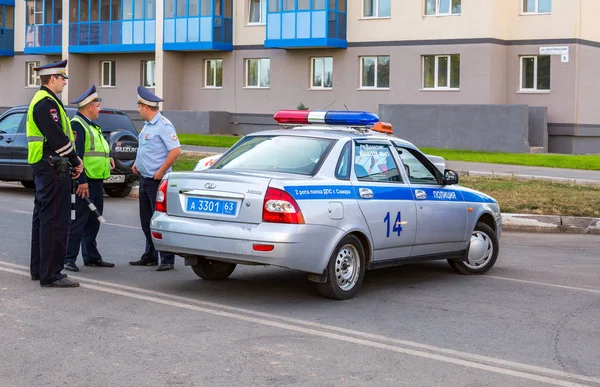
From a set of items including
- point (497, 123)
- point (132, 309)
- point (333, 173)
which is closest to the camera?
point (132, 309)

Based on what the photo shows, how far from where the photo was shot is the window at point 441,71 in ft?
120

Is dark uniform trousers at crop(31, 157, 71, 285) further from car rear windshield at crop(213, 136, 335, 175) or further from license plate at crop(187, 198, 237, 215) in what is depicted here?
car rear windshield at crop(213, 136, 335, 175)

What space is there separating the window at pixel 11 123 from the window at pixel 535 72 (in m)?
22.1

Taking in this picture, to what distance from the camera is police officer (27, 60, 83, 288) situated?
8.60 m

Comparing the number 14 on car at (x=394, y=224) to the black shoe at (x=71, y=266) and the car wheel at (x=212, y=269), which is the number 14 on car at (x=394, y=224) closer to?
the car wheel at (x=212, y=269)

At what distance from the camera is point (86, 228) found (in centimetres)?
1004

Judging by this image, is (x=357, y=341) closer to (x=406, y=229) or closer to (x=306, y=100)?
(x=406, y=229)

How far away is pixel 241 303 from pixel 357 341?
1.59 metres

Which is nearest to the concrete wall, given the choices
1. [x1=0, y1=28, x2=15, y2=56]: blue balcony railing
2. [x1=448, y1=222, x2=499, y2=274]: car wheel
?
[x1=448, y1=222, x2=499, y2=274]: car wheel

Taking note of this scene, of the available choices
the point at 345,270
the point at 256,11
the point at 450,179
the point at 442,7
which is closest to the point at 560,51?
the point at 442,7

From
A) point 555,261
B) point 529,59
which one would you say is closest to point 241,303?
point 555,261

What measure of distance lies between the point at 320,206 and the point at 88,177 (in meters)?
2.86

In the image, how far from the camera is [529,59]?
35969 mm

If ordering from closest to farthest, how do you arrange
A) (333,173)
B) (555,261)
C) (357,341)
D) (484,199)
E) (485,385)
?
1. (485,385)
2. (357,341)
3. (333,173)
4. (484,199)
5. (555,261)
